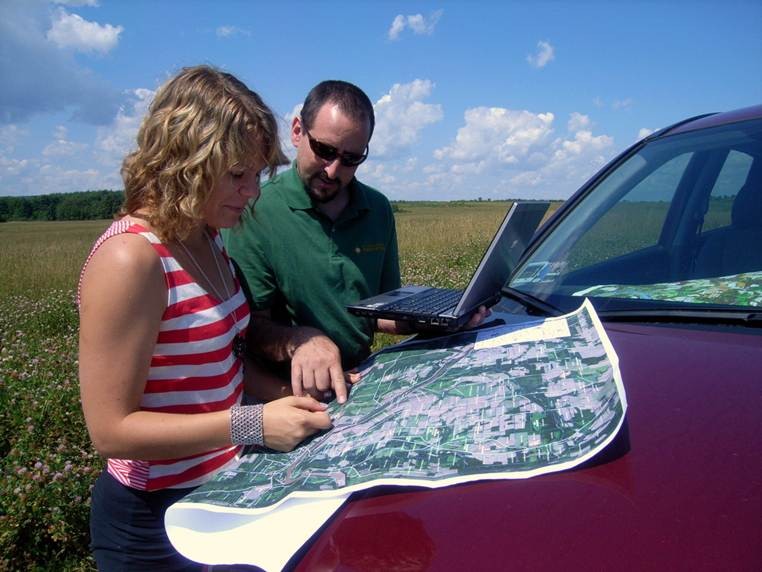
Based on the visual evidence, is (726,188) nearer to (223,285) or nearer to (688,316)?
(688,316)

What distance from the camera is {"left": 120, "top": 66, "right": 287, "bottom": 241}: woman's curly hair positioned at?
4.63ft

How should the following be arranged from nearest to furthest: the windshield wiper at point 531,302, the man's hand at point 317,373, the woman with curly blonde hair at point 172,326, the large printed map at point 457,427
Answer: the large printed map at point 457,427, the woman with curly blonde hair at point 172,326, the man's hand at point 317,373, the windshield wiper at point 531,302

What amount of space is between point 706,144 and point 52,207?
79.5 meters

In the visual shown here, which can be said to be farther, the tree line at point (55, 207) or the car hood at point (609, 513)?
the tree line at point (55, 207)

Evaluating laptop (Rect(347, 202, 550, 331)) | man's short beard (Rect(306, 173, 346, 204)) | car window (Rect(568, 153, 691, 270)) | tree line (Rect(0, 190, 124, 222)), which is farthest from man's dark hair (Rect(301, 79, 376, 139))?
tree line (Rect(0, 190, 124, 222))

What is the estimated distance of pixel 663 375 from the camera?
1.35 meters

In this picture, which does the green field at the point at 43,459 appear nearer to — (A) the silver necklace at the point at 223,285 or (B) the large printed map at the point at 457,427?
(A) the silver necklace at the point at 223,285

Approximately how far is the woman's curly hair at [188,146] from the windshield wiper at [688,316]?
1075mm

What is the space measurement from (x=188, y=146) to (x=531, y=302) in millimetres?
1154

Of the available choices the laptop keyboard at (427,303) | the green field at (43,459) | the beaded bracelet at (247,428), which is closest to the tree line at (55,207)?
the green field at (43,459)

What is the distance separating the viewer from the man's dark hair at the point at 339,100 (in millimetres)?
2221

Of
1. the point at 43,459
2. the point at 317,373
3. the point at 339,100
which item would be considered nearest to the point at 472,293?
the point at 317,373

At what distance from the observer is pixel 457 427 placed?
117 centimetres

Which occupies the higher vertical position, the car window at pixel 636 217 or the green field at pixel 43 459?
the car window at pixel 636 217
